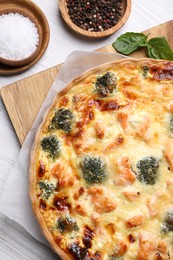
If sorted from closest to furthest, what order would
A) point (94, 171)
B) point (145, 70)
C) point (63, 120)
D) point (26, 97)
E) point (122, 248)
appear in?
point (122, 248), point (94, 171), point (63, 120), point (145, 70), point (26, 97)

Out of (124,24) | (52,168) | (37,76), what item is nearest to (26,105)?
(37,76)

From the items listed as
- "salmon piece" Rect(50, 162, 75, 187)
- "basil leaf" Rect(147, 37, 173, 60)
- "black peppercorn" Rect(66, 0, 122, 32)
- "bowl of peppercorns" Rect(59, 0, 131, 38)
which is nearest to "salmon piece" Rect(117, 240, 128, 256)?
"salmon piece" Rect(50, 162, 75, 187)

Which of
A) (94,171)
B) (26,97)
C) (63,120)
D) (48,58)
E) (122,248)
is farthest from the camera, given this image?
(48,58)

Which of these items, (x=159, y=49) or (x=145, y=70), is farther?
(x=159, y=49)

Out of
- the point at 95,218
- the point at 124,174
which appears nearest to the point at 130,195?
the point at 124,174

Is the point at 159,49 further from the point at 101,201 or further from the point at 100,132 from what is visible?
the point at 101,201

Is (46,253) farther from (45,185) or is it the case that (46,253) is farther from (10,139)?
(10,139)
